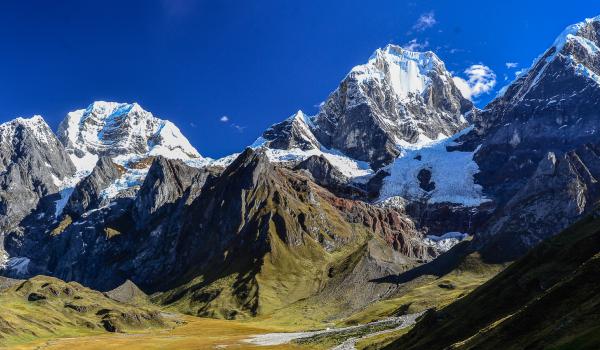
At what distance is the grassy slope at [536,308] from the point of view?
6084 cm

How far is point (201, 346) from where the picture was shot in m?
194

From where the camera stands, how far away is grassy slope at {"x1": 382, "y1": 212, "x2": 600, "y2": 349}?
60844 millimetres

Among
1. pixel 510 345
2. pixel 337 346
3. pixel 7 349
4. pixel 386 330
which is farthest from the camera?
pixel 7 349

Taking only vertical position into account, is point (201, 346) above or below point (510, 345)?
above

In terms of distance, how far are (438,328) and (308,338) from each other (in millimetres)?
99390

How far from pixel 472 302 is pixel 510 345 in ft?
134

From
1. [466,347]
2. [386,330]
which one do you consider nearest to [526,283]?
[466,347]

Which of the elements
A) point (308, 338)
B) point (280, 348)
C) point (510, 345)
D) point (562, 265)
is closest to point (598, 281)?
point (510, 345)

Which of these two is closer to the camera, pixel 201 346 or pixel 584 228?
pixel 584 228

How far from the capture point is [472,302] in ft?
355

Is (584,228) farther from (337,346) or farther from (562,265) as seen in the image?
(337,346)

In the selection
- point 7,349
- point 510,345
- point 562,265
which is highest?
point 7,349

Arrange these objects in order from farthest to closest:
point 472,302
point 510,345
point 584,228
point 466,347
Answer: point 584,228
point 472,302
point 466,347
point 510,345

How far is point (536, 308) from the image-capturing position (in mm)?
73250
